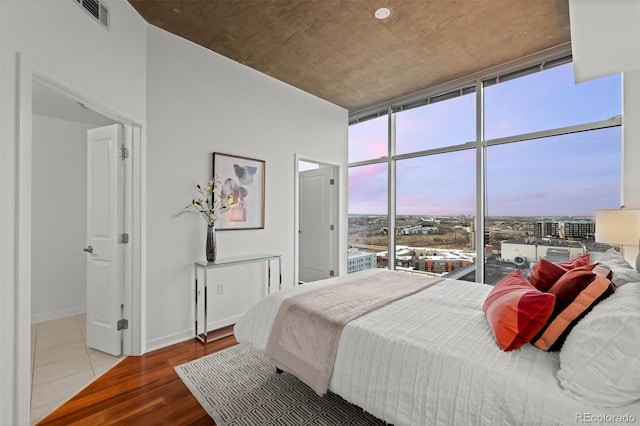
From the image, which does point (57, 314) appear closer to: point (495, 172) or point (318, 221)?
point (318, 221)

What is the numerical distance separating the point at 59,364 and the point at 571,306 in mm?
3599

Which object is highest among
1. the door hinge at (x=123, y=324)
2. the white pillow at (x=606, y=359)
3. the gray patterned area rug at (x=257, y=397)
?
the white pillow at (x=606, y=359)

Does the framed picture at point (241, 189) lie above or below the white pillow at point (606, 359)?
above

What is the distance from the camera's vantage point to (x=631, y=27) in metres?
2.07

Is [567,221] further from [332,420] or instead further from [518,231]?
[332,420]

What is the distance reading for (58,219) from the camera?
3.71 meters

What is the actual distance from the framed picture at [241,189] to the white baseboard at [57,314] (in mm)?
2309

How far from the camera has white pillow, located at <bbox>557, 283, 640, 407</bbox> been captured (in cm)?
99

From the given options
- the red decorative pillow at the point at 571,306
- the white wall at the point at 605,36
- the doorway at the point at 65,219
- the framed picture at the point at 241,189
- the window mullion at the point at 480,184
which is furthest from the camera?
the window mullion at the point at 480,184

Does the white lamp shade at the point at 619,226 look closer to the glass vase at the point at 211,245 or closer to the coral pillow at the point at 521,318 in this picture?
the coral pillow at the point at 521,318

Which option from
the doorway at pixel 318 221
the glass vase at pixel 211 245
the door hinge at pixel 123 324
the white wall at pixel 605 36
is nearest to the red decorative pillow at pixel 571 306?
the white wall at pixel 605 36

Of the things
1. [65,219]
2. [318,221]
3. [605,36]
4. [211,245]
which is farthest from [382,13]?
[65,219]

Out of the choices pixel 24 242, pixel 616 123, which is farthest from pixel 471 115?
pixel 24 242

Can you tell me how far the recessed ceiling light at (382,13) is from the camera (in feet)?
Answer: 8.36
